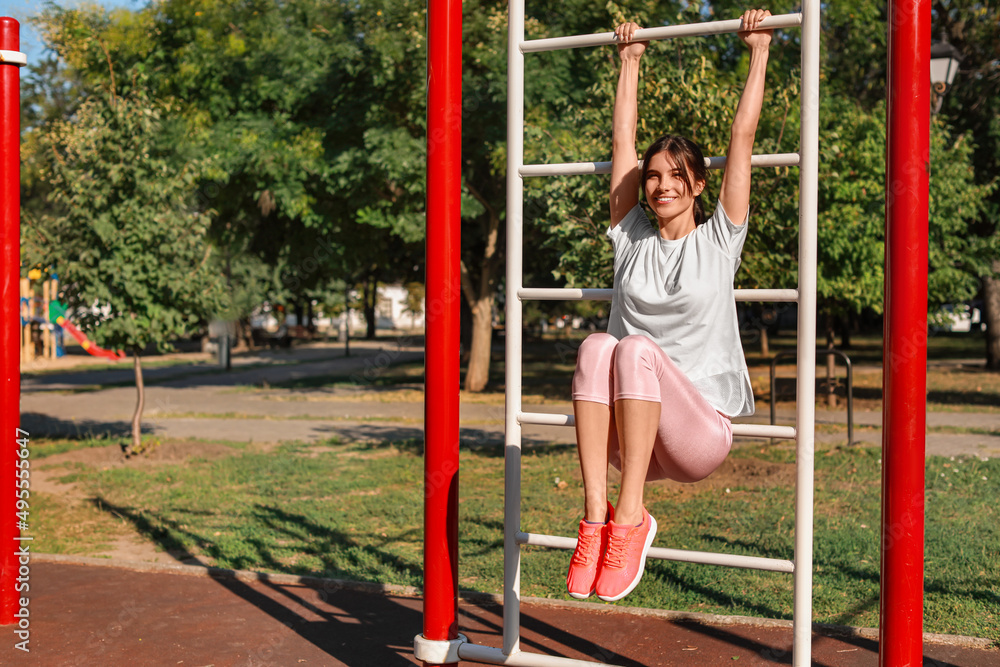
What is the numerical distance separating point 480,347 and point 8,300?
43.6 feet

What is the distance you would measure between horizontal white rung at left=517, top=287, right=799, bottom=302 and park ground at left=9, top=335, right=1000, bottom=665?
1697mm

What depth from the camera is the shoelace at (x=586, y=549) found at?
2588 mm

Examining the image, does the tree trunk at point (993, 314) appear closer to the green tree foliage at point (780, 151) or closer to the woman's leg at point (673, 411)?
the green tree foliage at point (780, 151)

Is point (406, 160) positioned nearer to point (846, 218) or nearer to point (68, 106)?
point (846, 218)

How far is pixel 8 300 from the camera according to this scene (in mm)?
4309

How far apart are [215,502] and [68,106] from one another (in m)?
26.3

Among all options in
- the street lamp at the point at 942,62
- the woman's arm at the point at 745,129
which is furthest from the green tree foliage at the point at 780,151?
the woman's arm at the point at 745,129

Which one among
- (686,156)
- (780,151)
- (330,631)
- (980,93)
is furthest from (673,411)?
(980,93)

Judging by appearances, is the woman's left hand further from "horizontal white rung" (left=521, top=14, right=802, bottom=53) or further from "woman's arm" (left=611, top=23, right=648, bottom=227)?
"woman's arm" (left=611, top=23, right=648, bottom=227)

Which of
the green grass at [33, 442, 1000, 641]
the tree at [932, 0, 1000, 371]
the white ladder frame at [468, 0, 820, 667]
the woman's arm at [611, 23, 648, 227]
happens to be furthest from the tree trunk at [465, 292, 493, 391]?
the woman's arm at [611, 23, 648, 227]

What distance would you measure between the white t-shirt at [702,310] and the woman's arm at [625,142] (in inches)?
10.5

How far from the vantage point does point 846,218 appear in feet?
37.0

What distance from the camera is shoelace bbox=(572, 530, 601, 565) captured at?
8.49 ft

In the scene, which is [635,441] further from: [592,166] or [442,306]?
[592,166]
